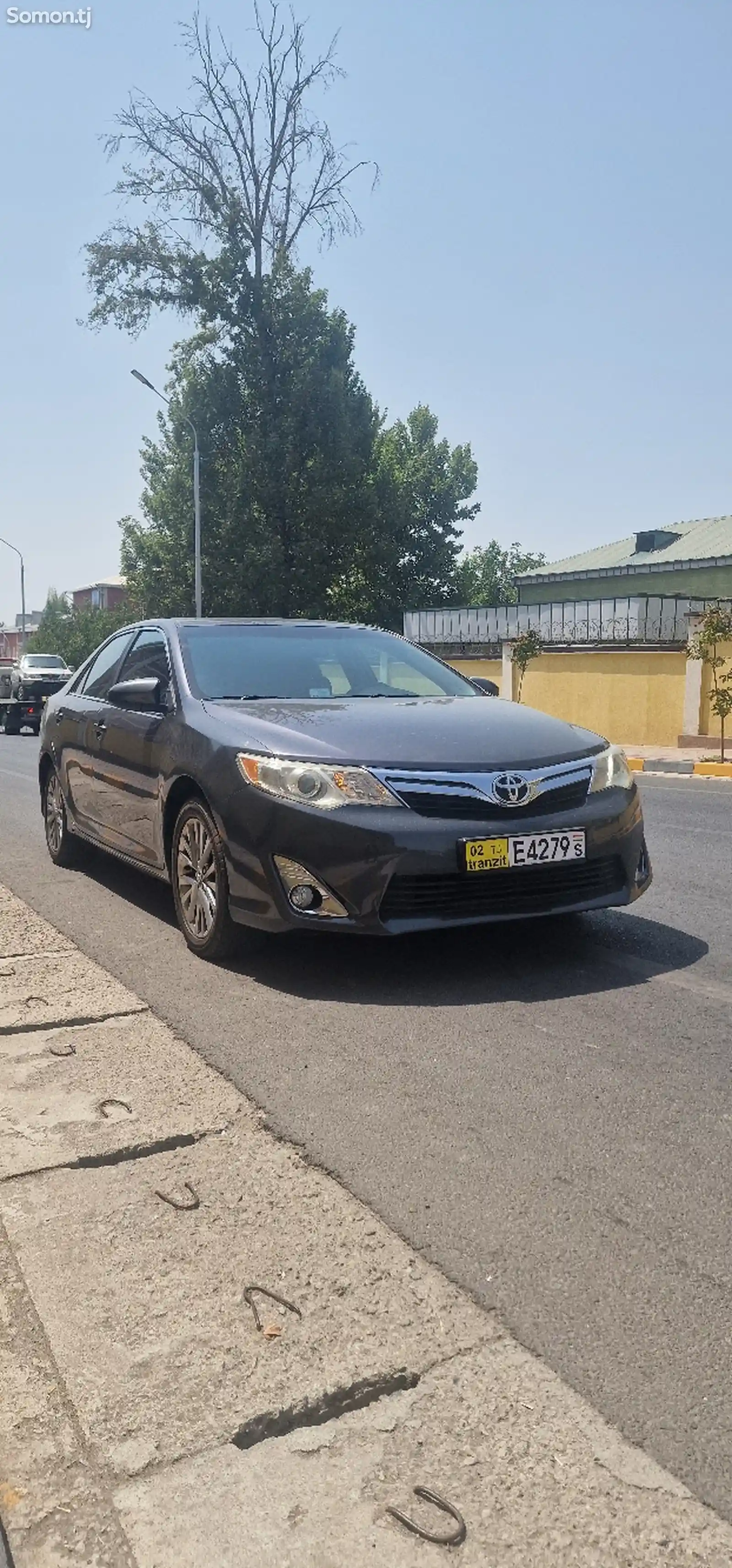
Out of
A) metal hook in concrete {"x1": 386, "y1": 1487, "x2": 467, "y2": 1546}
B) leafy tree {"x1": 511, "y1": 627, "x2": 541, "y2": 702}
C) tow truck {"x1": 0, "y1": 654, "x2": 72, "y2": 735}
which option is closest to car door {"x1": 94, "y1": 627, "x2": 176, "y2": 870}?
metal hook in concrete {"x1": 386, "y1": 1487, "x2": 467, "y2": 1546}

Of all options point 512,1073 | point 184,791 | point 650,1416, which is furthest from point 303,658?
point 650,1416

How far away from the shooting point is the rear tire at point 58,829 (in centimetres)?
720

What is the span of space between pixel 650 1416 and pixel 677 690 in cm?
2185

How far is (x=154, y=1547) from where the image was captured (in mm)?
1677

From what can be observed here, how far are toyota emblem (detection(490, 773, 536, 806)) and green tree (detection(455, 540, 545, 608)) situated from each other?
149 ft

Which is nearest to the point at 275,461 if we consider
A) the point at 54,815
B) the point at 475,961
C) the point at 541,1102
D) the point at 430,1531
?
the point at 54,815

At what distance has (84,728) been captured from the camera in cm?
665

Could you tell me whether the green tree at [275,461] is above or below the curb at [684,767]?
above

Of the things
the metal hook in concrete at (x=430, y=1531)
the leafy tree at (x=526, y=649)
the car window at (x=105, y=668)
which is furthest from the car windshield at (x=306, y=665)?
the leafy tree at (x=526, y=649)

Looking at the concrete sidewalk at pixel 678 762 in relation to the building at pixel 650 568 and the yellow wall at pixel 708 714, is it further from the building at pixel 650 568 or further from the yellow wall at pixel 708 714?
the building at pixel 650 568

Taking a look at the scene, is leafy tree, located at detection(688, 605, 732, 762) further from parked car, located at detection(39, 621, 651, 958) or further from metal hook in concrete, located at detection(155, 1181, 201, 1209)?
metal hook in concrete, located at detection(155, 1181, 201, 1209)

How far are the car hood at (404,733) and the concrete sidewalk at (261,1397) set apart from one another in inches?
70.1

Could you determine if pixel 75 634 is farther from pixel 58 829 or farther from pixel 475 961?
pixel 475 961

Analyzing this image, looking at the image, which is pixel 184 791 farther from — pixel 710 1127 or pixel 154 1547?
pixel 154 1547
